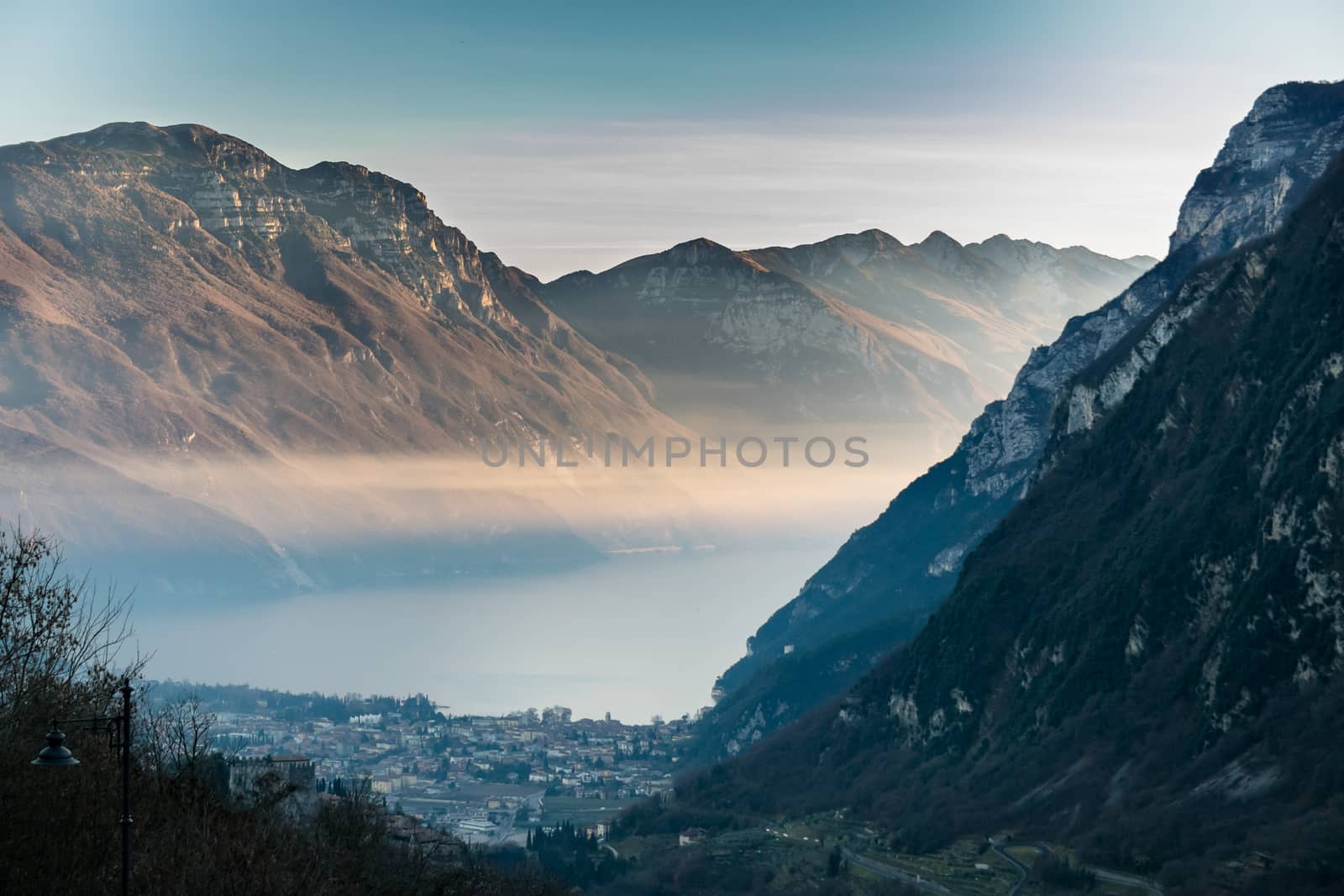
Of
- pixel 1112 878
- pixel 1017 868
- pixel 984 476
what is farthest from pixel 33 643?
pixel 984 476

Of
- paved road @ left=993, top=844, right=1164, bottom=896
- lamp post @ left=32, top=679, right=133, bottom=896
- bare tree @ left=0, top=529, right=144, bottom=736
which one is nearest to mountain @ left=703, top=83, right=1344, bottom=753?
paved road @ left=993, top=844, right=1164, bottom=896

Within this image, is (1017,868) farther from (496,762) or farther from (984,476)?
(496,762)

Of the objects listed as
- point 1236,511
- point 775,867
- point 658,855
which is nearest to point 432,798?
point 658,855

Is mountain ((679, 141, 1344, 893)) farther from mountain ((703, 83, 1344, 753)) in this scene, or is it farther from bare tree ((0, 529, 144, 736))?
bare tree ((0, 529, 144, 736))

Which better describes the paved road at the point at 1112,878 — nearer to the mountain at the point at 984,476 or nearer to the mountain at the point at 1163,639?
the mountain at the point at 1163,639

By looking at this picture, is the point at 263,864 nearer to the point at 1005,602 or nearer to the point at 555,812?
the point at 1005,602
